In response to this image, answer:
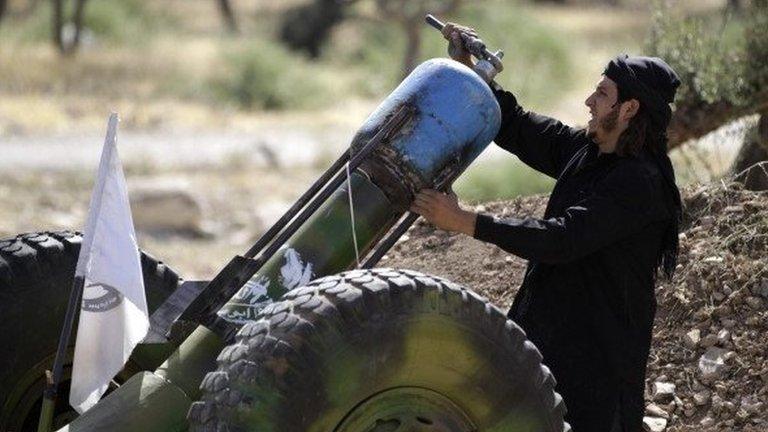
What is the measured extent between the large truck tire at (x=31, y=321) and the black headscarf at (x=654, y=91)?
5.28 feet

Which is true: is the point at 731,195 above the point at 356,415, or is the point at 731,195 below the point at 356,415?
above

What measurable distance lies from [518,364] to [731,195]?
2297 mm

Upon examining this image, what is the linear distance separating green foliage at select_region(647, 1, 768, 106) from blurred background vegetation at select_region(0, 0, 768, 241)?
239 centimetres

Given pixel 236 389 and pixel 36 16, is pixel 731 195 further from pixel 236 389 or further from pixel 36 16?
pixel 36 16

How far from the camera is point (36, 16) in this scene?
30891 millimetres

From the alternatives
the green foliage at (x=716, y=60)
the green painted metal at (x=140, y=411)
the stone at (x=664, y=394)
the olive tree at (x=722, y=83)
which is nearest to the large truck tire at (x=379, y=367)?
the green painted metal at (x=140, y=411)

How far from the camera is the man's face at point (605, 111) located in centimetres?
491

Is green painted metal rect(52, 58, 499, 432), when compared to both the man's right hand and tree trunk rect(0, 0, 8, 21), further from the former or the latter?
tree trunk rect(0, 0, 8, 21)

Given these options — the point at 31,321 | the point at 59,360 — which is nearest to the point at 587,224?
the point at 59,360

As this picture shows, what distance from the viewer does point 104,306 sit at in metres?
4.45

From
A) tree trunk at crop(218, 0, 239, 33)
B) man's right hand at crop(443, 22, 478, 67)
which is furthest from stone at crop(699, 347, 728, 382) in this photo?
tree trunk at crop(218, 0, 239, 33)

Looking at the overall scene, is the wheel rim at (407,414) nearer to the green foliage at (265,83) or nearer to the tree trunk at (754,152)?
the tree trunk at (754,152)

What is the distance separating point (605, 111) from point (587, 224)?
0.40 m

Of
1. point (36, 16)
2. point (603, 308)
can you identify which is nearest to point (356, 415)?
point (603, 308)
